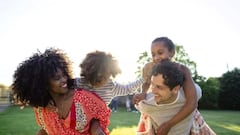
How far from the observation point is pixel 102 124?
2.83 meters

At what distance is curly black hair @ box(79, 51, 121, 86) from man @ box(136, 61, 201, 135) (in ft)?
1.04

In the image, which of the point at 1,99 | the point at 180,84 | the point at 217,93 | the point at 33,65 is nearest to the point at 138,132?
the point at 180,84

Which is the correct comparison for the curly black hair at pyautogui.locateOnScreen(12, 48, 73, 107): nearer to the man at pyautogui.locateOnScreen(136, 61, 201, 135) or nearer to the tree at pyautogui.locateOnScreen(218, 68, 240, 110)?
the man at pyautogui.locateOnScreen(136, 61, 201, 135)

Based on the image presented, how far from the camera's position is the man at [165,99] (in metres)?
2.83

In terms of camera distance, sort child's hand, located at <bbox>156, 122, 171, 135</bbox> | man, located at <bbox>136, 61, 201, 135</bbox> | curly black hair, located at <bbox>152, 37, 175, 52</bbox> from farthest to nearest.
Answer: curly black hair, located at <bbox>152, 37, 175, 52</bbox> → child's hand, located at <bbox>156, 122, 171, 135</bbox> → man, located at <bbox>136, 61, 201, 135</bbox>

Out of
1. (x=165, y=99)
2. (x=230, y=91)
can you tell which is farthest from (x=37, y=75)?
(x=230, y=91)

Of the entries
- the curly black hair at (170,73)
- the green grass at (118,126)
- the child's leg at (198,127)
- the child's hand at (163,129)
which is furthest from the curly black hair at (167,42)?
the green grass at (118,126)

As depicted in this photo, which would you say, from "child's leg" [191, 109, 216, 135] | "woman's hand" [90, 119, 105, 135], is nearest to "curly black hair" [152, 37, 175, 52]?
"child's leg" [191, 109, 216, 135]

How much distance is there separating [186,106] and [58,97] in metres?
0.97

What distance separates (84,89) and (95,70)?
164mm

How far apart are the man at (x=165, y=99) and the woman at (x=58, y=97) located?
0.40 m

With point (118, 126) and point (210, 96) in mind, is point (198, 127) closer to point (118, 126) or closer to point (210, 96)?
point (118, 126)

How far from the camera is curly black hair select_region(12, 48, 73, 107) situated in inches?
108

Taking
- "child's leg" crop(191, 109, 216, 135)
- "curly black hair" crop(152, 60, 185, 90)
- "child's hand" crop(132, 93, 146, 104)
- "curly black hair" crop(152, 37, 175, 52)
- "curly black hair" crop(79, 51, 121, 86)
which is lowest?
"child's leg" crop(191, 109, 216, 135)
